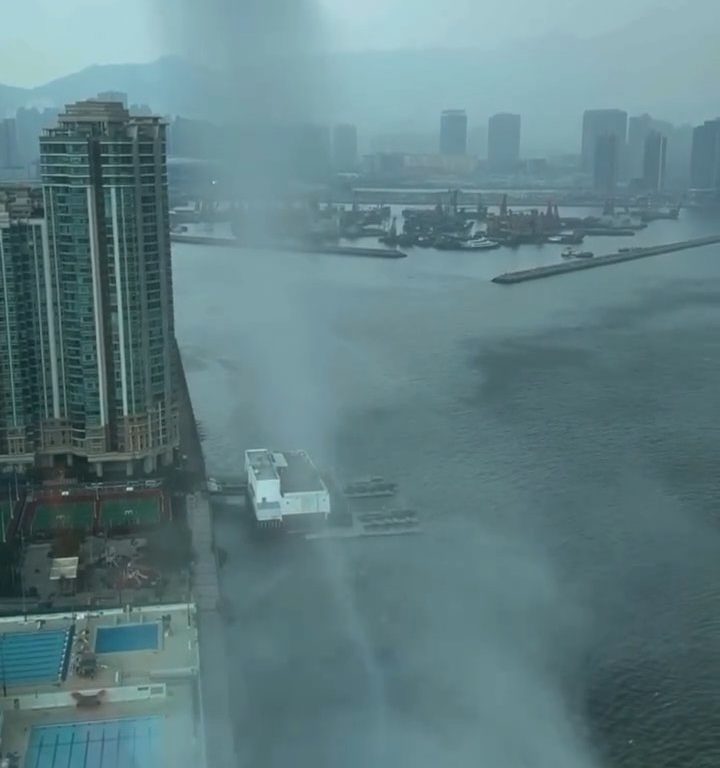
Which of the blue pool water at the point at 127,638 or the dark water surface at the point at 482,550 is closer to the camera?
the blue pool water at the point at 127,638

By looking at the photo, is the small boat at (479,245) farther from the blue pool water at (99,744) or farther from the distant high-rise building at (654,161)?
the blue pool water at (99,744)

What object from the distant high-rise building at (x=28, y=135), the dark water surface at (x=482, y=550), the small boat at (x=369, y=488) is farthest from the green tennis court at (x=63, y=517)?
the distant high-rise building at (x=28, y=135)

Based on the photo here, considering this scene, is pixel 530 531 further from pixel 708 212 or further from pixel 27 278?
pixel 708 212

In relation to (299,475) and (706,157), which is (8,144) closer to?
(299,475)

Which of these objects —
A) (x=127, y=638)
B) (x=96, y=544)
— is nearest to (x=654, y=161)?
(x=96, y=544)

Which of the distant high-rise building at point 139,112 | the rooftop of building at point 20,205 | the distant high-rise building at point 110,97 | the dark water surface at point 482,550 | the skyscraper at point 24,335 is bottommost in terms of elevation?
the dark water surface at point 482,550

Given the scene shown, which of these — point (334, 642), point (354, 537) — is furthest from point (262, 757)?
point (354, 537)
